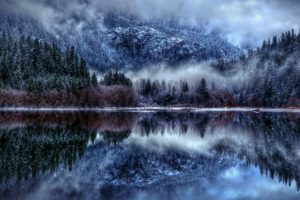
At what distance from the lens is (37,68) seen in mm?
139375

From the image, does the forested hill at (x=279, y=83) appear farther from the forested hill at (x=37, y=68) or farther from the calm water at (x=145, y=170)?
the calm water at (x=145, y=170)

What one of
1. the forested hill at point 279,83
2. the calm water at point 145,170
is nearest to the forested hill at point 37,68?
the forested hill at point 279,83

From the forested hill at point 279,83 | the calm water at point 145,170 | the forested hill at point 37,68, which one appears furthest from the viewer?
the forested hill at point 279,83

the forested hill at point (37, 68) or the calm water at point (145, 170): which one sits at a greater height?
the forested hill at point (37, 68)

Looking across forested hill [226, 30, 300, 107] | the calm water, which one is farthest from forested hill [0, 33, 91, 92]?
the calm water

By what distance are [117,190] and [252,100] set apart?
168618 mm

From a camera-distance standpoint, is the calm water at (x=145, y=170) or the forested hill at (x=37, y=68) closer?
the calm water at (x=145, y=170)

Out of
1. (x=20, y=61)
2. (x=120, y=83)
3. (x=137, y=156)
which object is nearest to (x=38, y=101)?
(x=20, y=61)

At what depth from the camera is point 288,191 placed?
1800cm

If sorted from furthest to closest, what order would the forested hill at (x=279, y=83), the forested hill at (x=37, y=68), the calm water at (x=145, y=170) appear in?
the forested hill at (x=279, y=83) → the forested hill at (x=37, y=68) → the calm water at (x=145, y=170)

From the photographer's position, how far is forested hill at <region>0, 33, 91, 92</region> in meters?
123

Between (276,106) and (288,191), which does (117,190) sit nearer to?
(288,191)

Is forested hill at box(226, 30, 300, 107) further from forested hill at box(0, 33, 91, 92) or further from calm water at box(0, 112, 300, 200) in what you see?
calm water at box(0, 112, 300, 200)

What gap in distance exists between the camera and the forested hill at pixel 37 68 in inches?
4845
